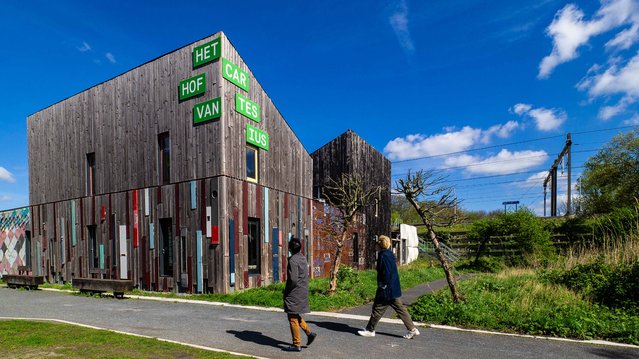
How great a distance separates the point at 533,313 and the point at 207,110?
36.6 feet

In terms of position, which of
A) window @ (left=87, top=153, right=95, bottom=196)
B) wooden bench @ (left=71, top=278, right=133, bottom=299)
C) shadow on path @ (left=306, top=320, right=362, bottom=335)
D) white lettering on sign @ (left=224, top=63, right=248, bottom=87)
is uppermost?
white lettering on sign @ (left=224, top=63, right=248, bottom=87)

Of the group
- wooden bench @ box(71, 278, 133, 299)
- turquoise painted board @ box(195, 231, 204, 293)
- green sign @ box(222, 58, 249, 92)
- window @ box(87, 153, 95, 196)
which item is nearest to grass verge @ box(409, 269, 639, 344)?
turquoise painted board @ box(195, 231, 204, 293)

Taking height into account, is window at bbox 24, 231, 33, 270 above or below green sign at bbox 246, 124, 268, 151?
below

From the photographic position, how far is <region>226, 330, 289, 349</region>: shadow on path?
249 inches

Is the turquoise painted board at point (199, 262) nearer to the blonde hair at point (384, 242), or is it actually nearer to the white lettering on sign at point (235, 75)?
the white lettering on sign at point (235, 75)

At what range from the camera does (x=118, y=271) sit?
1468 cm

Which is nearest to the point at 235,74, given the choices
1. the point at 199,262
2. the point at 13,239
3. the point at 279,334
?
the point at 199,262

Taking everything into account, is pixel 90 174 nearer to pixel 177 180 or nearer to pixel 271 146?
pixel 177 180

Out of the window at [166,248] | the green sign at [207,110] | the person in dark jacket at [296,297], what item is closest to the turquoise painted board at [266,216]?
the window at [166,248]

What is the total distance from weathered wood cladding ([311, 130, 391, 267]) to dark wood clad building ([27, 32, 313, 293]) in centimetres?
436

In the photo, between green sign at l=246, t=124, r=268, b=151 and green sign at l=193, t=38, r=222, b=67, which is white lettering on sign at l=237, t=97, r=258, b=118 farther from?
green sign at l=193, t=38, r=222, b=67

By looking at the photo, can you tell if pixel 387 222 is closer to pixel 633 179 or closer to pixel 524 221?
pixel 524 221

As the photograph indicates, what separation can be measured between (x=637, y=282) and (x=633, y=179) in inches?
935

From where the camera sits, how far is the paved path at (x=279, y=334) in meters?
5.79
